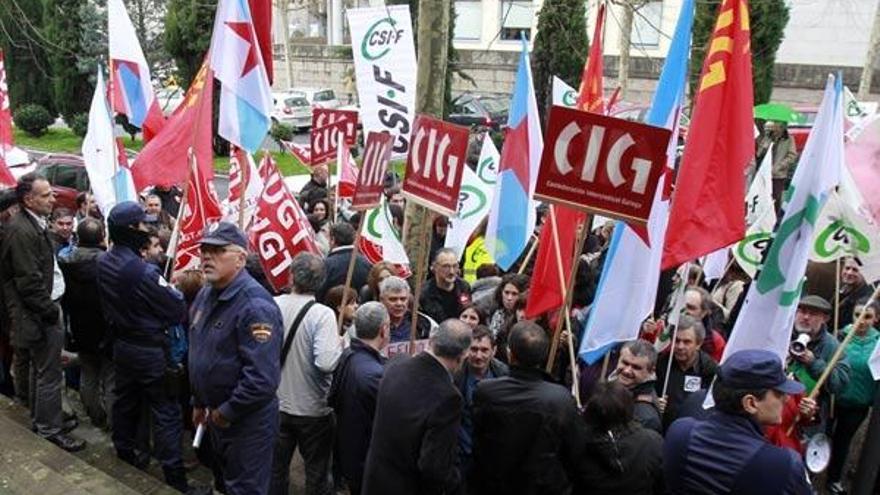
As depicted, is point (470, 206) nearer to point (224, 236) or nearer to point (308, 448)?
point (308, 448)

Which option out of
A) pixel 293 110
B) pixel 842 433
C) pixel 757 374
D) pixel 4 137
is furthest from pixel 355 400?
pixel 293 110

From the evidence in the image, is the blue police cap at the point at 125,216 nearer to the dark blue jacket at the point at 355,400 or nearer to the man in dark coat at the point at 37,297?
the man in dark coat at the point at 37,297

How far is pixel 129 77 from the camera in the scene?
8109 millimetres

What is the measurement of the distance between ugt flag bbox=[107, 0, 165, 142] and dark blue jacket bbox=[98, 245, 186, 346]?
3.40 metres

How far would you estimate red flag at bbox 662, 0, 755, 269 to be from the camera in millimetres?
4910

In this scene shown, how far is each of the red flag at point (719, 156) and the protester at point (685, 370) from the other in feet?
1.49

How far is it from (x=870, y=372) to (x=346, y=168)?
5.07 meters

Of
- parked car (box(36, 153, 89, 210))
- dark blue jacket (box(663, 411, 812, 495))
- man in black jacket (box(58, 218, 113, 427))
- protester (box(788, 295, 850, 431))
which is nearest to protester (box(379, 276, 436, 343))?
man in black jacket (box(58, 218, 113, 427))

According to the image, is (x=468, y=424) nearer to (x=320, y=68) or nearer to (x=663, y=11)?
(x=663, y=11)

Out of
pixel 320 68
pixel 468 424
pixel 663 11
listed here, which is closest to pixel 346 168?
pixel 468 424

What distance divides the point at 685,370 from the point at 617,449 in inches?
54.2

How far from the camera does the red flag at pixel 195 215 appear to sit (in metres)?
6.51

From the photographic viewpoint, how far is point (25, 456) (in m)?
4.86

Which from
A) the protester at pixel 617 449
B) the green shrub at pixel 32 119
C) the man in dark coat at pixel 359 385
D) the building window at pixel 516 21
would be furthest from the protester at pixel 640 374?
the building window at pixel 516 21
